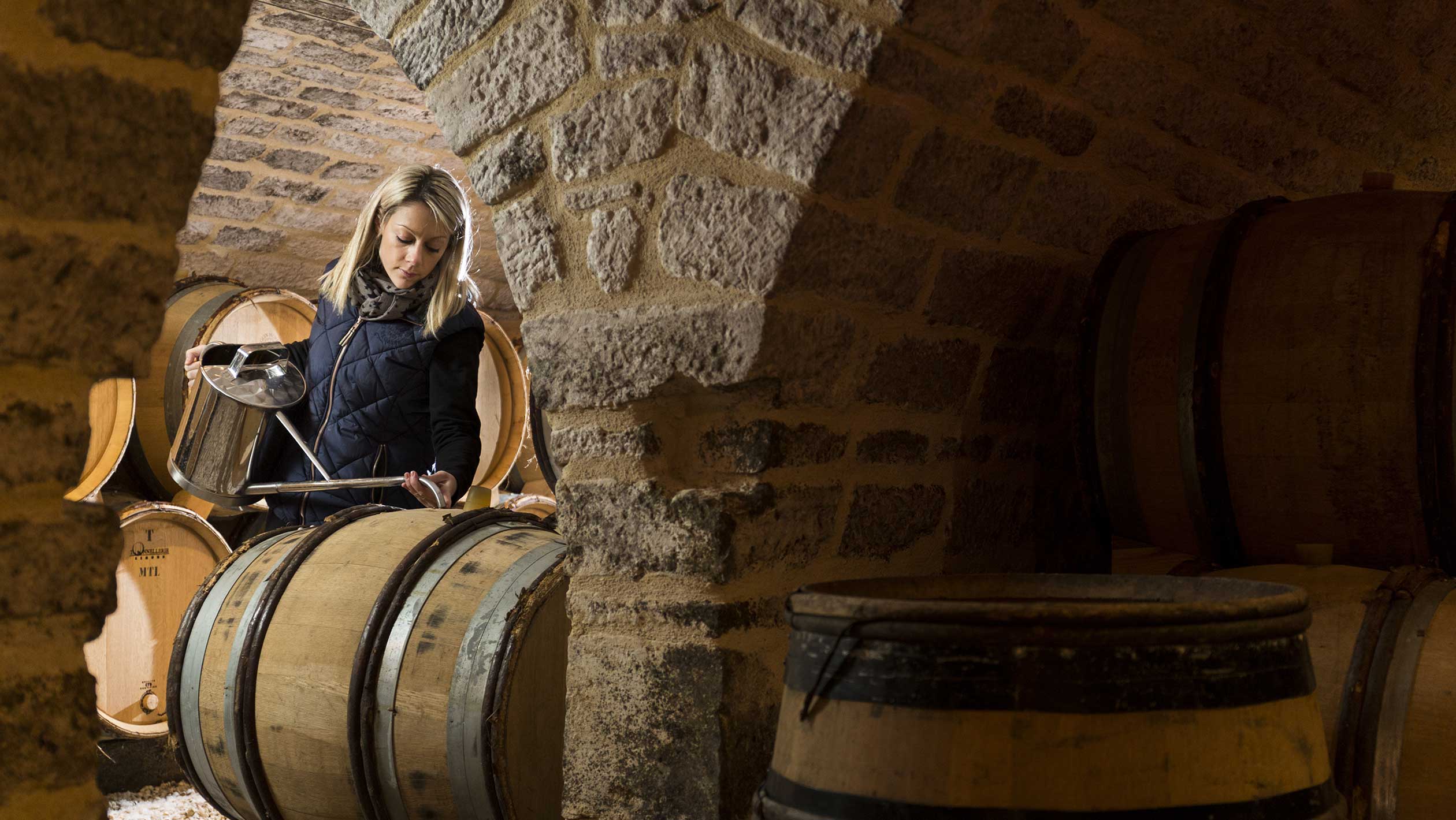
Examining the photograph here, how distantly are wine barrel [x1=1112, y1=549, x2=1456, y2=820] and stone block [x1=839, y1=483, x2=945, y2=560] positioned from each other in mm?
710

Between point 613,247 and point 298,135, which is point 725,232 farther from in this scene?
point 298,135

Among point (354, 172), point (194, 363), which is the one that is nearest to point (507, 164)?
point (194, 363)

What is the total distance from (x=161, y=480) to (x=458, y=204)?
6.58ft


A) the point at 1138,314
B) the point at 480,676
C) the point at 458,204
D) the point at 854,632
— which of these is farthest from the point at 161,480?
the point at 854,632

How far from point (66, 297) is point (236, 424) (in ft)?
7.81

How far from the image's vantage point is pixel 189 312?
4.58m

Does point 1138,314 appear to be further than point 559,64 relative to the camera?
Yes

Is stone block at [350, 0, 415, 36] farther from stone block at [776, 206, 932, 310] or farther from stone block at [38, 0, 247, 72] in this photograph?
stone block at [38, 0, 247, 72]

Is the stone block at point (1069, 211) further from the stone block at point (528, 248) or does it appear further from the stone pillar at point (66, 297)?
the stone pillar at point (66, 297)

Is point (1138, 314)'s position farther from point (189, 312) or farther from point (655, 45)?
point (189, 312)

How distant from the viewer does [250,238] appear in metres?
5.26

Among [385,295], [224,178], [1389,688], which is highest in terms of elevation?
[224,178]

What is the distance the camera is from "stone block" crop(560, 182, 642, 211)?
201cm

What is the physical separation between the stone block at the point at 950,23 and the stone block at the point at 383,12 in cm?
95
